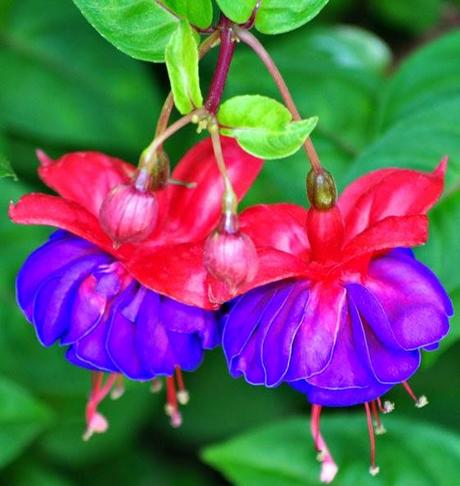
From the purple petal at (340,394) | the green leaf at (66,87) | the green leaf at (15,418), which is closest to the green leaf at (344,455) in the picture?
the green leaf at (15,418)

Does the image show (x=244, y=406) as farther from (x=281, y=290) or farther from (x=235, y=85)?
(x=281, y=290)

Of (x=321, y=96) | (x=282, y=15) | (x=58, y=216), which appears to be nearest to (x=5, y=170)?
(x=58, y=216)

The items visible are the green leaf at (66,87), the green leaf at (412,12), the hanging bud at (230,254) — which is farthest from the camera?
the green leaf at (412,12)

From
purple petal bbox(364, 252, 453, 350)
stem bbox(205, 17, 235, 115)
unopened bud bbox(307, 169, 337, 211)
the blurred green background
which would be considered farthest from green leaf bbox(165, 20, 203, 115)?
the blurred green background

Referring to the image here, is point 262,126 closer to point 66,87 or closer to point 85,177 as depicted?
point 85,177

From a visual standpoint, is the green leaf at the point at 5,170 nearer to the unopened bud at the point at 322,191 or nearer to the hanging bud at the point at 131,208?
the hanging bud at the point at 131,208

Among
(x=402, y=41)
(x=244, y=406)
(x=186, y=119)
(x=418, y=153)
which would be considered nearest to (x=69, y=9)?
(x=402, y=41)

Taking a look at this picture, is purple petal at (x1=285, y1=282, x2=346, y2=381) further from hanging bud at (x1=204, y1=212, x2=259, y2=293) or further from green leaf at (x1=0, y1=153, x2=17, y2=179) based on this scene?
green leaf at (x1=0, y1=153, x2=17, y2=179)
